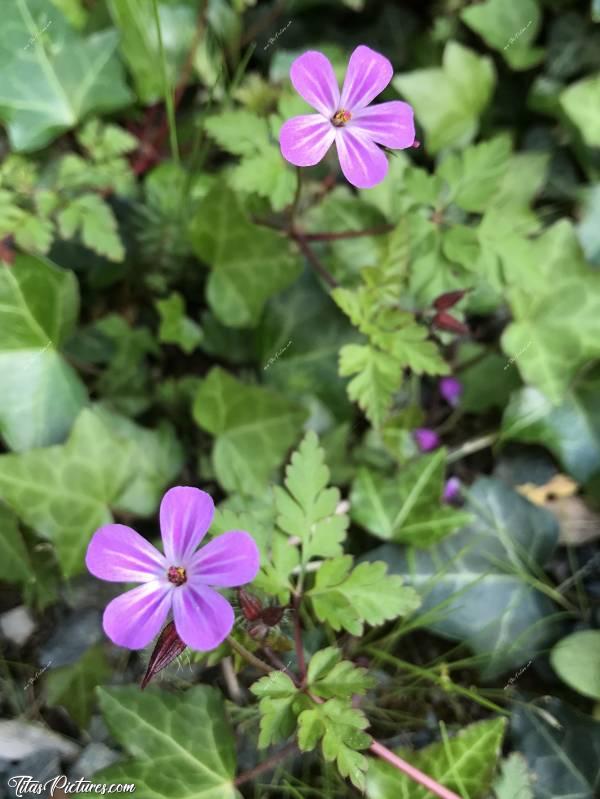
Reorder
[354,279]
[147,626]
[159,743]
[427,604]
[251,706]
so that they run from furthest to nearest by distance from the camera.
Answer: [354,279]
[427,604]
[251,706]
[159,743]
[147,626]

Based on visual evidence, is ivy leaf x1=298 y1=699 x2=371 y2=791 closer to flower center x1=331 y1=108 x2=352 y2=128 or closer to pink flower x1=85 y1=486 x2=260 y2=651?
pink flower x1=85 y1=486 x2=260 y2=651

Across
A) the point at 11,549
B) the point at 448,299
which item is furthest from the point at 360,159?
the point at 11,549

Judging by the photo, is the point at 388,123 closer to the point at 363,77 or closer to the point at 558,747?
the point at 363,77

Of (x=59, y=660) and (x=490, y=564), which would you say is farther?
(x=490, y=564)

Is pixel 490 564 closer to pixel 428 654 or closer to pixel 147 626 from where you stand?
pixel 428 654

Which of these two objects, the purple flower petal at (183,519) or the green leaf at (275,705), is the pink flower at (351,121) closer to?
the purple flower petal at (183,519)

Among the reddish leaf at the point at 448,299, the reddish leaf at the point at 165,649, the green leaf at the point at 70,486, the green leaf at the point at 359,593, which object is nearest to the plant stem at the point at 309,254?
the reddish leaf at the point at 448,299

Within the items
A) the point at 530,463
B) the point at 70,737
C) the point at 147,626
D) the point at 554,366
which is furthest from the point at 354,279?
the point at 70,737
